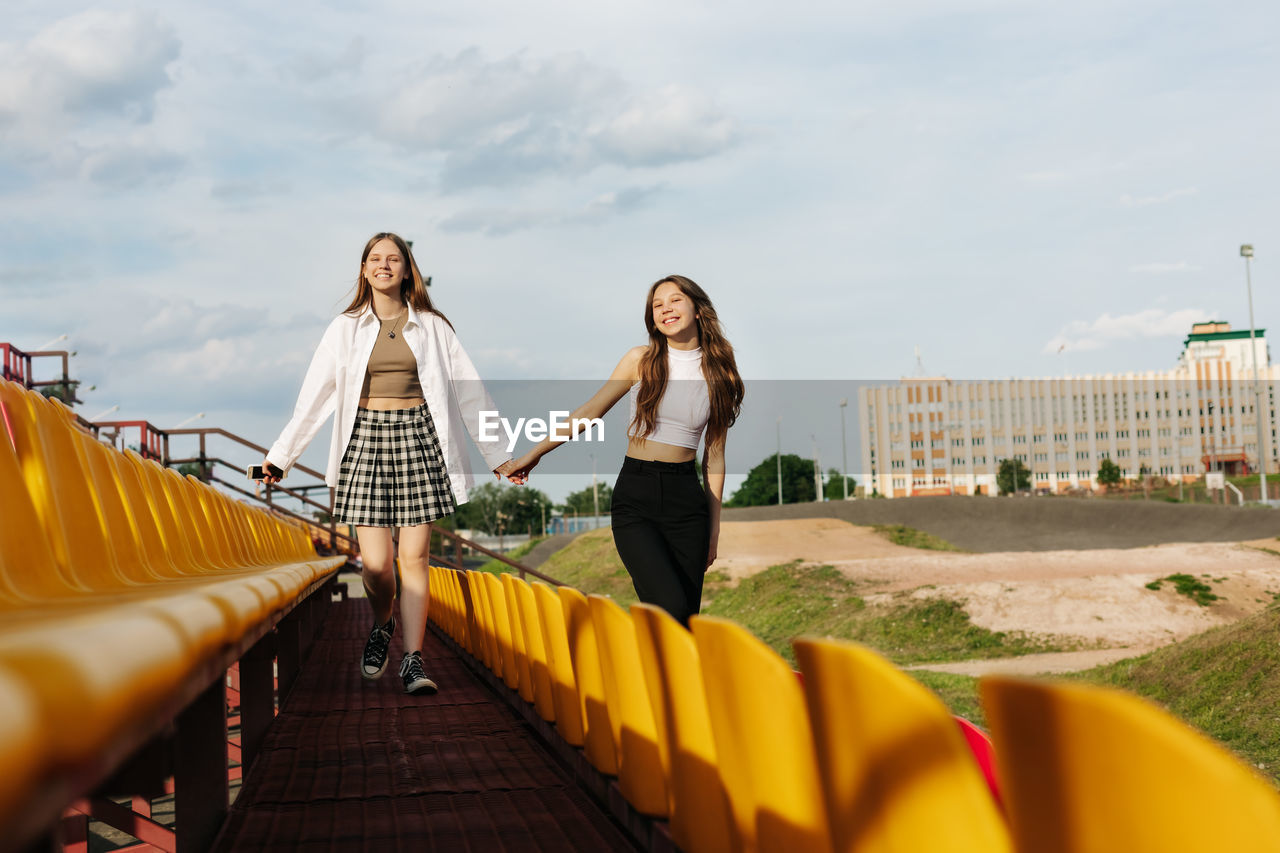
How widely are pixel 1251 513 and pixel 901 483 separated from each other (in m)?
80.1

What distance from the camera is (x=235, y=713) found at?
15.4 meters

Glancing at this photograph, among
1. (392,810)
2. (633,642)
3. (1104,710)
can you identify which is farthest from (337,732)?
(1104,710)

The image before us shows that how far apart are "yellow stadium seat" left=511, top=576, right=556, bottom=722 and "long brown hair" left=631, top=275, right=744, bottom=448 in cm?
81

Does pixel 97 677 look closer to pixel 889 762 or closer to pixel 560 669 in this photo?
pixel 889 762

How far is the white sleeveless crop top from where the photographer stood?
4.21 metres

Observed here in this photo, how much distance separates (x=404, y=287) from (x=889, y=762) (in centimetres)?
429

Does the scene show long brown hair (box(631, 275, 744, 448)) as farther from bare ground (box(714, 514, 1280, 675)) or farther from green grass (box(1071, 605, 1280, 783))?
bare ground (box(714, 514, 1280, 675))

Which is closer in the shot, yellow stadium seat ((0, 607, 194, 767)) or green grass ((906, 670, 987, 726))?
yellow stadium seat ((0, 607, 194, 767))

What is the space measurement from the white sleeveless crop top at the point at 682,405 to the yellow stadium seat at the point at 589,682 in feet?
4.03

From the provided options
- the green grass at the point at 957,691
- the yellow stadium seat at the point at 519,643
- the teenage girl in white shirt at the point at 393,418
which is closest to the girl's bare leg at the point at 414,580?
the teenage girl in white shirt at the point at 393,418

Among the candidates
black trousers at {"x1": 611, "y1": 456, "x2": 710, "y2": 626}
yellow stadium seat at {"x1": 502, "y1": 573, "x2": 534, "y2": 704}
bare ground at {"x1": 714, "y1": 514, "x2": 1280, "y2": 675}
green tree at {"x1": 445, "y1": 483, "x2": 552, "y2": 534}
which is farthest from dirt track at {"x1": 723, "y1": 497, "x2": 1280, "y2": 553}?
green tree at {"x1": 445, "y1": 483, "x2": 552, "y2": 534}

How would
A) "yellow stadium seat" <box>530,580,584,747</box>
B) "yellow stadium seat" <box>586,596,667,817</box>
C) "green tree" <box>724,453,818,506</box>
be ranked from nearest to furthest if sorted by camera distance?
"yellow stadium seat" <box>586,596,667,817</box> → "yellow stadium seat" <box>530,580,584,747</box> → "green tree" <box>724,453,818,506</box>

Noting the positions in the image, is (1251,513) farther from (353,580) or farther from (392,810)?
(392,810)

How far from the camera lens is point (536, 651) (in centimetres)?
368
